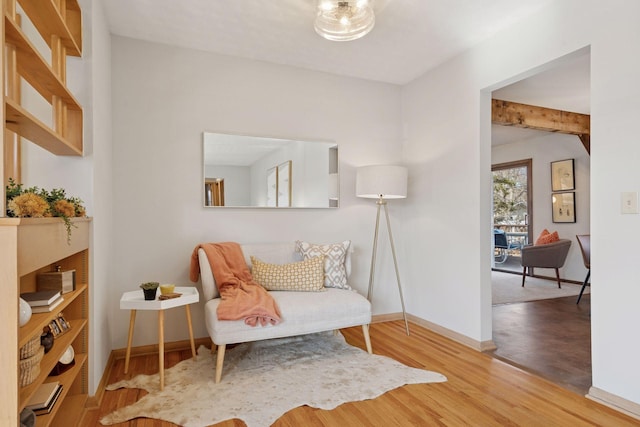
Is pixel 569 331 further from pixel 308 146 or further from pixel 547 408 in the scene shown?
pixel 308 146

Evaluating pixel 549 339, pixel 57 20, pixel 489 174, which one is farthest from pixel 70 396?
pixel 549 339

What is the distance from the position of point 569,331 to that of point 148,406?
3.66 meters

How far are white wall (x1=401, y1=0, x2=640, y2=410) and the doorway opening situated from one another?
14.1 ft

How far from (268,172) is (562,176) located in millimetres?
5428

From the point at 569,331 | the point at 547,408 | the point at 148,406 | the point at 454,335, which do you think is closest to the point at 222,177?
the point at 148,406

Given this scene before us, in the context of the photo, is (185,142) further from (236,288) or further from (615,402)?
(615,402)

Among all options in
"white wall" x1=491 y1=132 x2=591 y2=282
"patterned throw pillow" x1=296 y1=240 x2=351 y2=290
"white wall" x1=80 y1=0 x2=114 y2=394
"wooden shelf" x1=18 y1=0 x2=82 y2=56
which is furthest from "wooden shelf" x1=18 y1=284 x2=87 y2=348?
"white wall" x1=491 y1=132 x2=591 y2=282

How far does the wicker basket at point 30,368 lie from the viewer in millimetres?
1279

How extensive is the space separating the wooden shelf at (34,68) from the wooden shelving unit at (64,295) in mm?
626

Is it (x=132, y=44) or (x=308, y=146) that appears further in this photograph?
(x=308, y=146)

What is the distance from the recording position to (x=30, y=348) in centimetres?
137

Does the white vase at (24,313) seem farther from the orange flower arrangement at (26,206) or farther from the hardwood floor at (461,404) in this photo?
the hardwood floor at (461,404)

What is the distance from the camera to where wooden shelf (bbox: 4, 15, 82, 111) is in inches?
49.4

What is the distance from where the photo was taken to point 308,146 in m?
3.64
